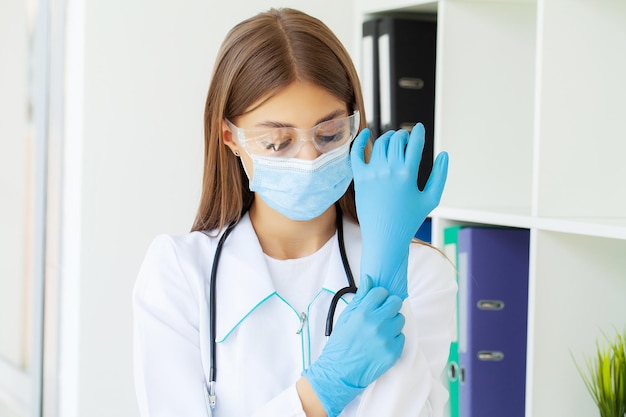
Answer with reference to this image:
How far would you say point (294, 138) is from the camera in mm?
1289

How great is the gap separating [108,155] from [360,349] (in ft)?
4.11

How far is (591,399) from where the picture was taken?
156 cm

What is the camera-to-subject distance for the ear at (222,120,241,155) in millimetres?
1380

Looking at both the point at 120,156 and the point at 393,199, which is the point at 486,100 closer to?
the point at 393,199

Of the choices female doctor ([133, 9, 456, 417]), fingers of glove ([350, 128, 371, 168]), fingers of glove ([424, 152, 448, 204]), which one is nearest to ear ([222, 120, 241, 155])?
female doctor ([133, 9, 456, 417])

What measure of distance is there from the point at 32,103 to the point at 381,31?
115cm

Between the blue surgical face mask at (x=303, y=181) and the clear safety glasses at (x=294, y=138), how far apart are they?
11mm

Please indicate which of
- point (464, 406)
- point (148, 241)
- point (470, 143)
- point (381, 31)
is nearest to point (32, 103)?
point (148, 241)

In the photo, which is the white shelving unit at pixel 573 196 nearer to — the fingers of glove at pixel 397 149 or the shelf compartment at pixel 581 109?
the shelf compartment at pixel 581 109

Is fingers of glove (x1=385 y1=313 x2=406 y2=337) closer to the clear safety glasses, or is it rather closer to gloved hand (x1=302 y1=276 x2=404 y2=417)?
gloved hand (x1=302 y1=276 x2=404 y2=417)

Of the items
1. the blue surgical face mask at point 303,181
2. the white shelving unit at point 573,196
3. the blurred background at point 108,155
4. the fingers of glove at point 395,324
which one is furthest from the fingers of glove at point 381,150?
the blurred background at point 108,155

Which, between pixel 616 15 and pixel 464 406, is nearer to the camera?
pixel 616 15

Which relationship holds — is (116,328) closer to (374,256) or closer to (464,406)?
Answer: (464,406)

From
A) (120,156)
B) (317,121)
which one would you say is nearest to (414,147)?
(317,121)
